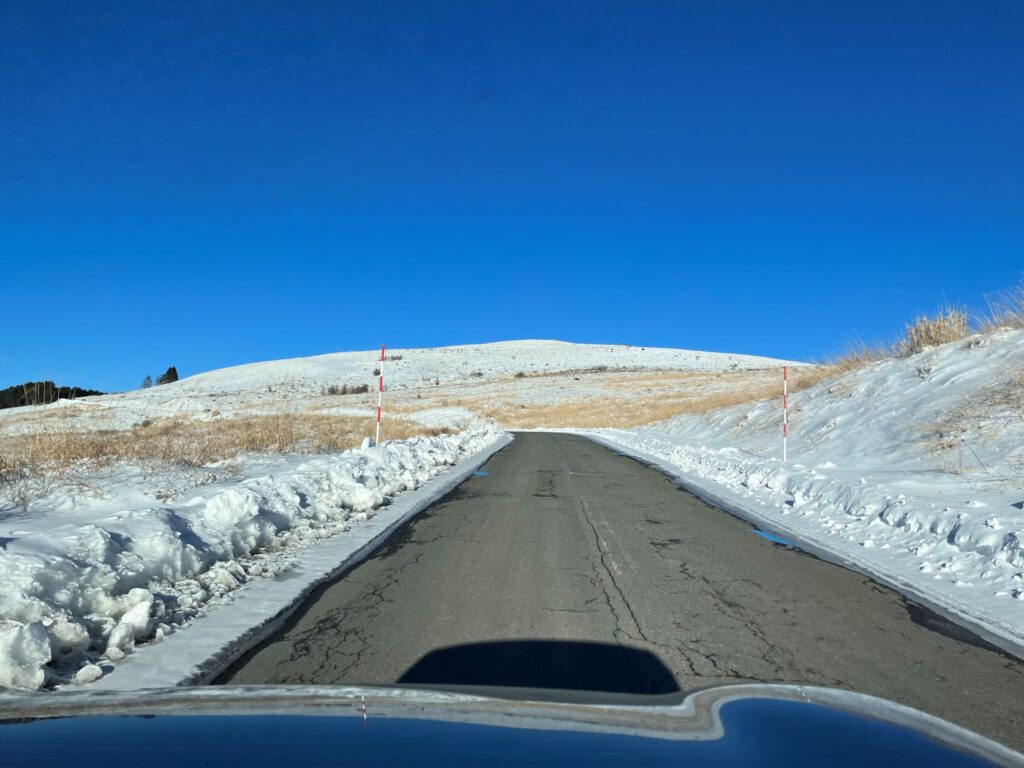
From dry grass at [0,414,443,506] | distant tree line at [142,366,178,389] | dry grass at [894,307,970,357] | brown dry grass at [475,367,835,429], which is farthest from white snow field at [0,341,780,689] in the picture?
distant tree line at [142,366,178,389]

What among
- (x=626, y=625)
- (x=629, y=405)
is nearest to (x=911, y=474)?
(x=626, y=625)

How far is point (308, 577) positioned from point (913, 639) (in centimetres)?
469

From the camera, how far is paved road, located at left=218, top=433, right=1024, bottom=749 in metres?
4.08

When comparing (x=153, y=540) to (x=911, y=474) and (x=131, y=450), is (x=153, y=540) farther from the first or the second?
(x=911, y=474)

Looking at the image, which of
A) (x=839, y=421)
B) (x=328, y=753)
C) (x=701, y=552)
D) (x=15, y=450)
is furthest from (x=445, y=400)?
(x=328, y=753)

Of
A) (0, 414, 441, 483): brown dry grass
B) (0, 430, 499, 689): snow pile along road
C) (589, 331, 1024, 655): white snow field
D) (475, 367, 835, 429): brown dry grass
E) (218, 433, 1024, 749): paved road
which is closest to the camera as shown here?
(218, 433, 1024, 749): paved road

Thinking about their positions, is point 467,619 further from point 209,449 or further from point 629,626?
point 209,449

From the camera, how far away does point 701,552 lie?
768 cm

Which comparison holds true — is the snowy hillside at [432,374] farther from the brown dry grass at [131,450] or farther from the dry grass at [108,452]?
the dry grass at [108,452]

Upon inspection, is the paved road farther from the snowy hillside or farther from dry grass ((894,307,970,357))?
the snowy hillside

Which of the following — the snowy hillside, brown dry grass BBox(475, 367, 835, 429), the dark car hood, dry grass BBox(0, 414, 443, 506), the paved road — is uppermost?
the snowy hillside

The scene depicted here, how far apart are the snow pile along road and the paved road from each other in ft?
2.85

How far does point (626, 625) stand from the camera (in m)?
5.09

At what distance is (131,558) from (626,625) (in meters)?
3.82
